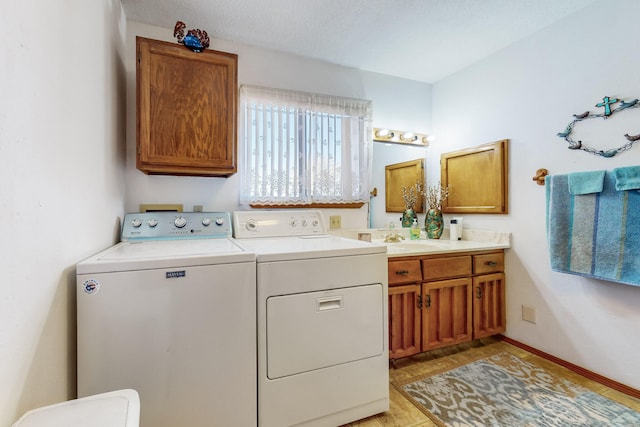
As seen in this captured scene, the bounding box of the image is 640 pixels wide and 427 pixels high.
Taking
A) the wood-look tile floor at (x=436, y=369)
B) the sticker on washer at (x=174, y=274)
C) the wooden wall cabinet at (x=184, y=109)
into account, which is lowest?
the wood-look tile floor at (x=436, y=369)

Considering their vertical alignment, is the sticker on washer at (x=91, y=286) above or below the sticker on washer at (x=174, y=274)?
below

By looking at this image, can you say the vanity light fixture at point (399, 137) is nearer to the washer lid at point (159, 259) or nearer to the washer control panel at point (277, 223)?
the washer control panel at point (277, 223)

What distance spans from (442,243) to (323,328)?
57.7 inches

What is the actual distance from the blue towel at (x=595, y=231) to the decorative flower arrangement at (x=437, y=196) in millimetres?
842

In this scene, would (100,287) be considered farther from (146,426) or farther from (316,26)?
(316,26)

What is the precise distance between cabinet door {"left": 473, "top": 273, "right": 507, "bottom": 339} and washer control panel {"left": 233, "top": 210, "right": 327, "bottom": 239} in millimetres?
1277

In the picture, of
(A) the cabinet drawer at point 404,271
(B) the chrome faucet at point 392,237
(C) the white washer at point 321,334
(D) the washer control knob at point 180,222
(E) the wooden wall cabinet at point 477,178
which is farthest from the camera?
(B) the chrome faucet at point 392,237

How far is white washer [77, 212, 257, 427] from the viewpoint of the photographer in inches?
40.3

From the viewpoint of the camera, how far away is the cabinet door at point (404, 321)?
6.17ft

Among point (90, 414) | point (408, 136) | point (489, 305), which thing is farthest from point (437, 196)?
point (90, 414)

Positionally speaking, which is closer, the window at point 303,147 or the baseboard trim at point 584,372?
the baseboard trim at point 584,372

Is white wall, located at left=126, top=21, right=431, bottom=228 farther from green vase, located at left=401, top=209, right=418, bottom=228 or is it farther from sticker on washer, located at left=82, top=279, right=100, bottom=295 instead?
sticker on washer, located at left=82, top=279, right=100, bottom=295

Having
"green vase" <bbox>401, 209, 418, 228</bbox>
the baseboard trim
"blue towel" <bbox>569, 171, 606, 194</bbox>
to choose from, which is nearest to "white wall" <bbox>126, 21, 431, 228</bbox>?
"green vase" <bbox>401, 209, 418, 228</bbox>

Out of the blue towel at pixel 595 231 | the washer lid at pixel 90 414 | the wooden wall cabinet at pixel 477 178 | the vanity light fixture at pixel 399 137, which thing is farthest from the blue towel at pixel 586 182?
the washer lid at pixel 90 414
